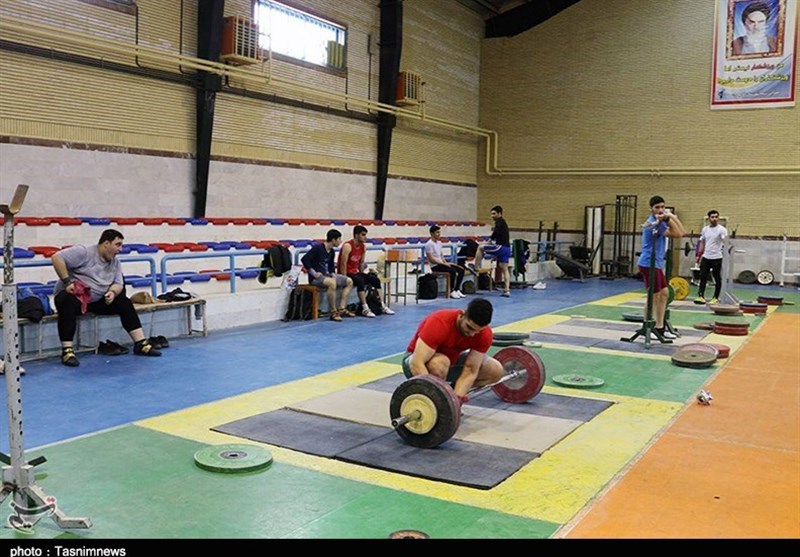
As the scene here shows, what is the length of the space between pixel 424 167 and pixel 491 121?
131 inches

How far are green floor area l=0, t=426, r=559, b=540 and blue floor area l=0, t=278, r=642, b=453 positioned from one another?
2.85 feet

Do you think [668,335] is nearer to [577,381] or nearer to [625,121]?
[577,381]

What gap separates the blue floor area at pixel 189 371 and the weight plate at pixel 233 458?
1077 mm

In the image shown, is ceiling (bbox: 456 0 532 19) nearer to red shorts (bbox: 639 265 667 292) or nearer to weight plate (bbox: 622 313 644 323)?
weight plate (bbox: 622 313 644 323)

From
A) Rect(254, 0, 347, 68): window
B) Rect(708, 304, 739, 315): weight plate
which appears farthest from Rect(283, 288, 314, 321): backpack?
Rect(708, 304, 739, 315): weight plate

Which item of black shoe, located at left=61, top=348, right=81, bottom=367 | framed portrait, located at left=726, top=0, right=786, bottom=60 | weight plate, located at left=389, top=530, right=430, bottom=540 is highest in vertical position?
framed portrait, located at left=726, top=0, right=786, bottom=60

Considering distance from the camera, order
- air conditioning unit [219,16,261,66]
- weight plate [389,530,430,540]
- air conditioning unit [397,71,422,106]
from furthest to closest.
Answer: air conditioning unit [397,71,422,106], air conditioning unit [219,16,261,66], weight plate [389,530,430,540]

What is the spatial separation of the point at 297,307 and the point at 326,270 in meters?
0.68

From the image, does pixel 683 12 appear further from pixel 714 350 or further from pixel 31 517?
pixel 31 517

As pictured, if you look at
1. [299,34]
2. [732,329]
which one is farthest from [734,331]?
[299,34]

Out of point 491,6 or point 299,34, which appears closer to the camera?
point 299,34

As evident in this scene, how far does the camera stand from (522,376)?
569cm

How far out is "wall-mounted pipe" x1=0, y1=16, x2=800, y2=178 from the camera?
32.1ft

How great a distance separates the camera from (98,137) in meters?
10.7
